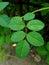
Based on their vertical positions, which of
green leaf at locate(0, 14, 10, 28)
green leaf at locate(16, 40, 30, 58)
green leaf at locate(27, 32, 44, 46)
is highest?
green leaf at locate(0, 14, 10, 28)

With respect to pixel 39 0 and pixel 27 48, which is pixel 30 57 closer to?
pixel 39 0

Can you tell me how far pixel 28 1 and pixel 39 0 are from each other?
9 centimetres

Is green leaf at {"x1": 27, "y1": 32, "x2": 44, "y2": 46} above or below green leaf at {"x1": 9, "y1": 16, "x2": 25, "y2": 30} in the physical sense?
below

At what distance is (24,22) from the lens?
619 mm

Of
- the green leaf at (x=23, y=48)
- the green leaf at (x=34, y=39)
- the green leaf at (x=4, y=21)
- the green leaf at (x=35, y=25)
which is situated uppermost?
the green leaf at (x=4, y=21)

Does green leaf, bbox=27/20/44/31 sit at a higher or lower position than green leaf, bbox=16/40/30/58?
higher

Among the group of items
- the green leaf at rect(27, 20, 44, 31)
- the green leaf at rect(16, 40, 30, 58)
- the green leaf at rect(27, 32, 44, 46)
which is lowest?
the green leaf at rect(16, 40, 30, 58)

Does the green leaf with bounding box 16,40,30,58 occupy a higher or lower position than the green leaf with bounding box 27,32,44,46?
lower

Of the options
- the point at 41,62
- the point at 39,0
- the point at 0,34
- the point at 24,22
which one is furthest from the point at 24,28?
the point at 41,62

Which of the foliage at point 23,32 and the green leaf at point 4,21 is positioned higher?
the green leaf at point 4,21

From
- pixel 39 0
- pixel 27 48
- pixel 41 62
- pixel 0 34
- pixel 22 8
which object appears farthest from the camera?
pixel 41 62

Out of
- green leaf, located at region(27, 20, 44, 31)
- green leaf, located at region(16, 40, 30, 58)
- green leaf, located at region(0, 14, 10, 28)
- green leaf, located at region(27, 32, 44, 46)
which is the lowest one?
green leaf, located at region(16, 40, 30, 58)

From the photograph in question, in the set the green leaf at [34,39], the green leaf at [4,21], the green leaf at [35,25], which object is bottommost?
the green leaf at [34,39]

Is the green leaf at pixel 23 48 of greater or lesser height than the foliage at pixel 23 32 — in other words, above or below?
below
